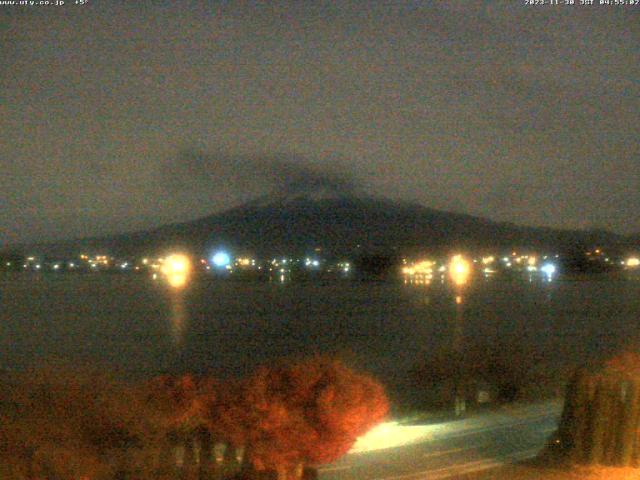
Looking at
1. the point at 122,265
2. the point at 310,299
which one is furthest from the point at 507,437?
the point at 122,265

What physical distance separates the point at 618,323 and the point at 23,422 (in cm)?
4528

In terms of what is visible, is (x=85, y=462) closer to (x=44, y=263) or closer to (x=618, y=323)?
(x=618, y=323)

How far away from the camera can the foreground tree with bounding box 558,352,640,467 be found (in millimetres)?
9375

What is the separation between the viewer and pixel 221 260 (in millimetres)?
99062

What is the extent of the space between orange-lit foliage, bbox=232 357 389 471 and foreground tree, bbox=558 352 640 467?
7.95ft

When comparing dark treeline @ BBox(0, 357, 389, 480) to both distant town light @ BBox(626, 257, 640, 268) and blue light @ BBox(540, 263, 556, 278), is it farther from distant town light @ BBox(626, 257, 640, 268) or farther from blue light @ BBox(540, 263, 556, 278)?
blue light @ BBox(540, 263, 556, 278)

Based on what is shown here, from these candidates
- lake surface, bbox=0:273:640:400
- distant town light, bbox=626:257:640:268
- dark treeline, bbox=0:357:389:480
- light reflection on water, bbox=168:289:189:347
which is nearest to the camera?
dark treeline, bbox=0:357:389:480

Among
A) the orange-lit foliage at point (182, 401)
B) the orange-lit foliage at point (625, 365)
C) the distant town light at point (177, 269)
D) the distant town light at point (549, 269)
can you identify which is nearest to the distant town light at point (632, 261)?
the distant town light at point (549, 269)

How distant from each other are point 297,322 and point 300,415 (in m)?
43.3

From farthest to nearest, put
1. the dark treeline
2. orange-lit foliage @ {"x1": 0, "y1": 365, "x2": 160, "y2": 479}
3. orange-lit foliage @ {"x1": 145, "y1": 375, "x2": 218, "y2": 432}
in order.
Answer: orange-lit foliage @ {"x1": 145, "y1": 375, "x2": 218, "y2": 432} → the dark treeline → orange-lit foliage @ {"x1": 0, "y1": 365, "x2": 160, "y2": 479}

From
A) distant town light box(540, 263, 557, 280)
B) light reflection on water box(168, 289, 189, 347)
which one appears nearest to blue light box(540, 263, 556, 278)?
distant town light box(540, 263, 557, 280)

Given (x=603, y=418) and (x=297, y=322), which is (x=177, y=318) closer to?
(x=297, y=322)

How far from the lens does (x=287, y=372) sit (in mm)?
8719

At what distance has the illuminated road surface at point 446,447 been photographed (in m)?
9.78
